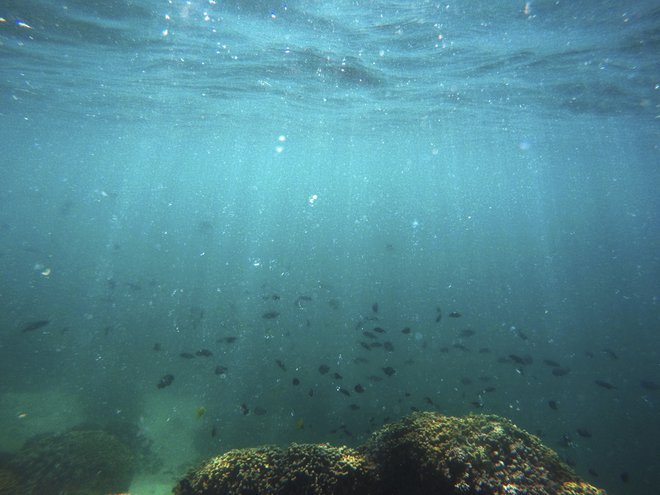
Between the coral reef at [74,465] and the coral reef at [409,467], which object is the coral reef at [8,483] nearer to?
the coral reef at [74,465]

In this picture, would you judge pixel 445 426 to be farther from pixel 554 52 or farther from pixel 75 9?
pixel 75 9

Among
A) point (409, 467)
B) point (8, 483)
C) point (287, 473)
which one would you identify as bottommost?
point (8, 483)

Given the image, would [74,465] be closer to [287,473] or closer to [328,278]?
[287,473]

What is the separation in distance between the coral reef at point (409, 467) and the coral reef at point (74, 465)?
657 centimetres

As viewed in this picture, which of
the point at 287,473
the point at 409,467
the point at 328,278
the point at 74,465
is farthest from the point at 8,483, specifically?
the point at 328,278

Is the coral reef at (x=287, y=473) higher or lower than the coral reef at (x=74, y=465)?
higher

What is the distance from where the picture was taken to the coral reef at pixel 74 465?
9625 millimetres

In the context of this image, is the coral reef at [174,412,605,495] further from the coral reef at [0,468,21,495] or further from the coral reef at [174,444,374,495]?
the coral reef at [0,468,21,495]

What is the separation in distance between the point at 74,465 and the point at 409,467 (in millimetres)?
10226

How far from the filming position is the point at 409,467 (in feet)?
17.6

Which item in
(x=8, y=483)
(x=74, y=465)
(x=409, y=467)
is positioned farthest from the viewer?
(x=74, y=465)

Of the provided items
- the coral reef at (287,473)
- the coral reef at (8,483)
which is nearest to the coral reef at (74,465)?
the coral reef at (8,483)

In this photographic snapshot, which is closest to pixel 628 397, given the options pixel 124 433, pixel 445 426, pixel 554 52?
pixel 554 52

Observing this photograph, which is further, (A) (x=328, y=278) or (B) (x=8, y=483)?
(A) (x=328, y=278)
